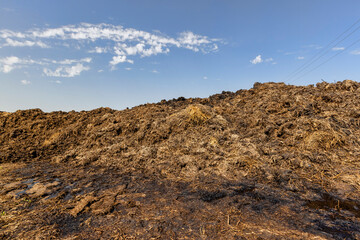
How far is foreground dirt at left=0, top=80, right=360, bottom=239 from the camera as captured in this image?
9.26 feet

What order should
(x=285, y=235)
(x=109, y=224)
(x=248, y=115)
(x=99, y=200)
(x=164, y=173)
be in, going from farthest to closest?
1. (x=248, y=115)
2. (x=164, y=173)
3. (x=99, y=200)
4. (x=109, y=224)
5. (x=285, y=235)

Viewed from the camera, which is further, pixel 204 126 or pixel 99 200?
pixel 204 126

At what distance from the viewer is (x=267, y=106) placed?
316 inches

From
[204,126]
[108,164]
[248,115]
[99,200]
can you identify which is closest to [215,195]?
[99,200]

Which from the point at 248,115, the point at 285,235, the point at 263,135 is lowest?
the point at 285,235

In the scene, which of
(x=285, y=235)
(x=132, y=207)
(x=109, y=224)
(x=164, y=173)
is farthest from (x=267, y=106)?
(x=109, y=224)

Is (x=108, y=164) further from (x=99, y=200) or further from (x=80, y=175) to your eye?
(x=99, y=200)

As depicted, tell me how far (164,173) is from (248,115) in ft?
15.0

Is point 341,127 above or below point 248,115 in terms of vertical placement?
below

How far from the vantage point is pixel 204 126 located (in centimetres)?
686

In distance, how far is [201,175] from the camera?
4797 mm

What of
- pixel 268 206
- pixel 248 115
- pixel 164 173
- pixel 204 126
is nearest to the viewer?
pixel 268 206

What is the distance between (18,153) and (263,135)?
33.3ft

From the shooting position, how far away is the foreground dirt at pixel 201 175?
282 centimetres
